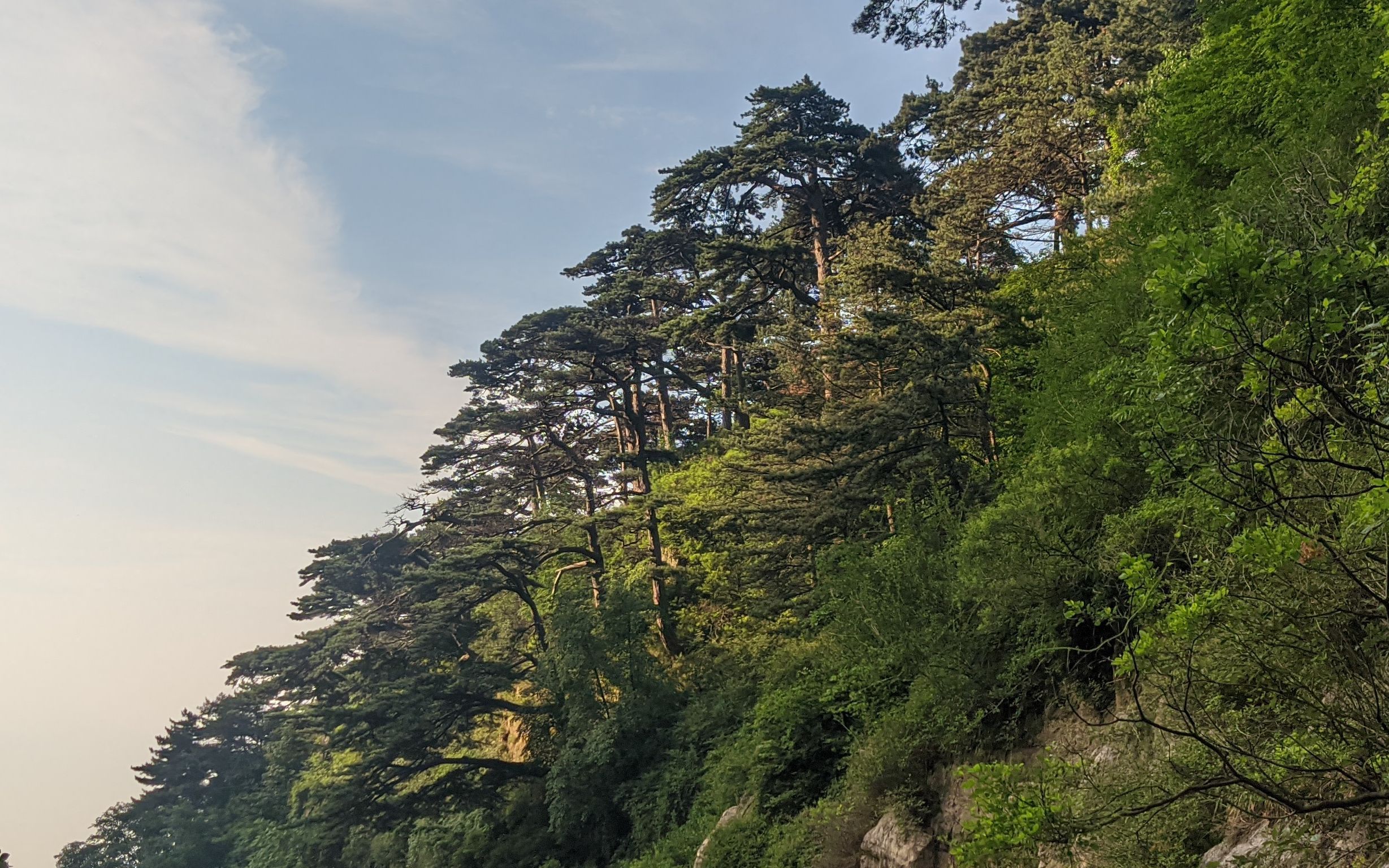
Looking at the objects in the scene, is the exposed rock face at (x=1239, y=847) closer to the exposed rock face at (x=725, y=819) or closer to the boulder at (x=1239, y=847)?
the boulder at (x=1239, y=847)

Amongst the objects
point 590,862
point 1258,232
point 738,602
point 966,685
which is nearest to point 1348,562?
point 1258,232

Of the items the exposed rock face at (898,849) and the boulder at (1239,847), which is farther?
the exposed rock face at (898,849)

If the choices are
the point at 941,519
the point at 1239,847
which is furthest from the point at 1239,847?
the point at 941,519

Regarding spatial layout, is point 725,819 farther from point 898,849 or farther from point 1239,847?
point 1239,847

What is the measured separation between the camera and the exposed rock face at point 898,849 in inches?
413

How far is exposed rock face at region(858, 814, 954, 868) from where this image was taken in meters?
10.5

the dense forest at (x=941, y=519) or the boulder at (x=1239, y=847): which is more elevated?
the dense forest at (x=941, y=519)

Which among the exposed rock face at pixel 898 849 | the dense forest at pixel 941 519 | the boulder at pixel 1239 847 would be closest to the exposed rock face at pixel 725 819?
the dense forest at pixel 941 519

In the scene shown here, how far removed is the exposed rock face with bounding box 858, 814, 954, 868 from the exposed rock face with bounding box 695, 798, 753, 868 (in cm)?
424

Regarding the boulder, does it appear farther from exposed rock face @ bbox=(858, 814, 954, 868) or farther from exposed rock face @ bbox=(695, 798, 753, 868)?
exposed rock face @ bbox=(695, 798, 753, 868)

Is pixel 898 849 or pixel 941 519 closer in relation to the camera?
pixel 898 849

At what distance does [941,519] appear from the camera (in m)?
13.2

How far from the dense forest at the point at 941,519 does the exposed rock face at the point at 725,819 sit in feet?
0.38

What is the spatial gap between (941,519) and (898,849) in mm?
5087
